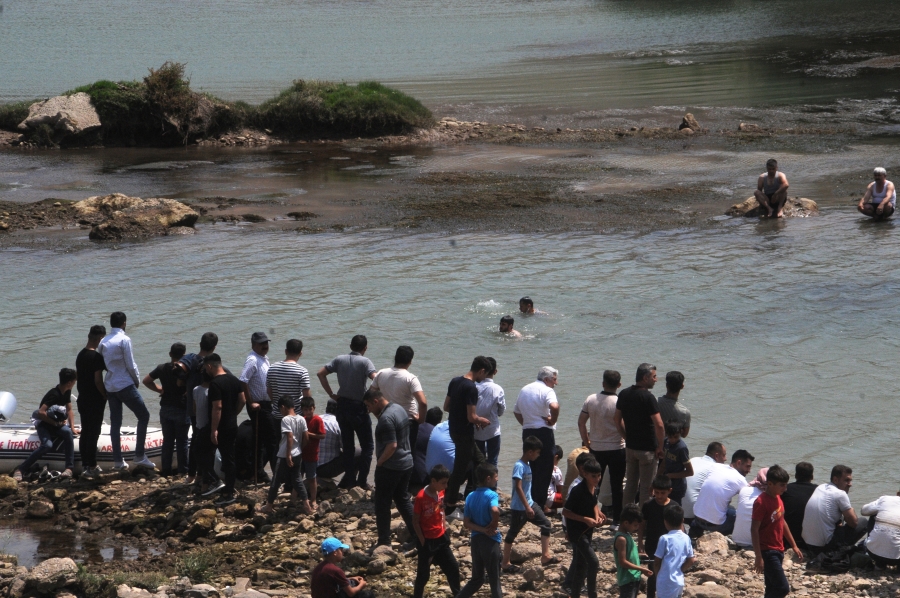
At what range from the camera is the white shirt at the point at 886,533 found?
333 inches

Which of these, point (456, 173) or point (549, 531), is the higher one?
point (456, 173)

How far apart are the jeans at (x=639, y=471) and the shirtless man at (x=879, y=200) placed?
1422 cm

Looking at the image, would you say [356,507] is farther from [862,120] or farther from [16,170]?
[862,120]

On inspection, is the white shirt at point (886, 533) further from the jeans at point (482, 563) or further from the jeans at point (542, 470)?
the jeans at point (482, 563)

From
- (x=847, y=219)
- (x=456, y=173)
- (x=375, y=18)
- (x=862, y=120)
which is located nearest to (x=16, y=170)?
(x=456, y=173)

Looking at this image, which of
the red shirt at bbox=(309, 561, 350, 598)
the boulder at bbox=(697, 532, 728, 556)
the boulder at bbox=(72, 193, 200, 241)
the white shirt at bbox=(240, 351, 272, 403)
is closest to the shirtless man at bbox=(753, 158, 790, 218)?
the boulder at bbox=(72, 193, 200, 241)

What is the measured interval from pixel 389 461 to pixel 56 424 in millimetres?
3972

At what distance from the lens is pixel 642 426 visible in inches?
356

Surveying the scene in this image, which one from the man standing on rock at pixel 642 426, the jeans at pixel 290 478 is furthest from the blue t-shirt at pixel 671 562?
the jeans at pixel 290 478

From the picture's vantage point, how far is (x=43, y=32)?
67562mm

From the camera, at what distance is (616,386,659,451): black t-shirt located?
899 cm

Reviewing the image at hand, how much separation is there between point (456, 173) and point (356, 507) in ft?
61.2

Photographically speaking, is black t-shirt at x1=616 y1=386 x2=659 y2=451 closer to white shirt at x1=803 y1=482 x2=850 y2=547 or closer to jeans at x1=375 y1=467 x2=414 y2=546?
white shirt at x1=803 y1=482 x2=850 y2=547

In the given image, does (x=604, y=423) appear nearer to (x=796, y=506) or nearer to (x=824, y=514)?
(x=796, y=506)
